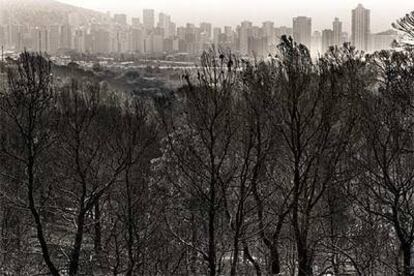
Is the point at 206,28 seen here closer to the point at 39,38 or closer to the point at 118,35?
the point at 39,38

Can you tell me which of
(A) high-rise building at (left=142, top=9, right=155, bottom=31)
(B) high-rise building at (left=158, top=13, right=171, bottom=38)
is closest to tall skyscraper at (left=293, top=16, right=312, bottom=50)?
(B) high-rise building at (left=158, top=13, right=171, bottom=38)

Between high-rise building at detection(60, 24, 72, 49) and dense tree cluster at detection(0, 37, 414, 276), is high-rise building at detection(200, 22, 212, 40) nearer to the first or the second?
high-rise building at detection(60, 24, 72, 49)

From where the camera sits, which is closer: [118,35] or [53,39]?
[53,39]

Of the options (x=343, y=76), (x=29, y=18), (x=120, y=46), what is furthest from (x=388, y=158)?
(x=120, y=46)

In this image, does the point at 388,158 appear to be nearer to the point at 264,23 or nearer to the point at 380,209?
the point at 380,209

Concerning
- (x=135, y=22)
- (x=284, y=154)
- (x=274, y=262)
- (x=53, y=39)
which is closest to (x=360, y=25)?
(x=284, y=154)

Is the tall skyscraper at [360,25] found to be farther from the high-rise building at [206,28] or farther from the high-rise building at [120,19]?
the high-rise building at [120,19]
